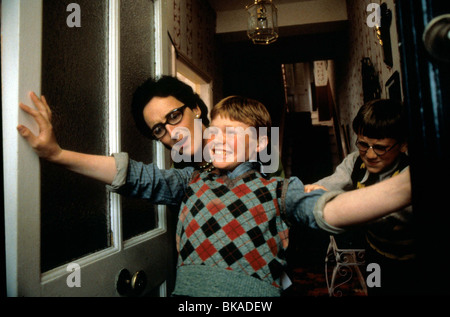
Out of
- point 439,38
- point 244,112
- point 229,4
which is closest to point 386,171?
point 244,112

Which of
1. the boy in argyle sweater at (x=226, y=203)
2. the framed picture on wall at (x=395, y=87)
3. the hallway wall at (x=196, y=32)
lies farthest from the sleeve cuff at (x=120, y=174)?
the hallway wall at (x=196, y=32)

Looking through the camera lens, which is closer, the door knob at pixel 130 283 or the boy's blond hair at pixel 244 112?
the door knob at pixel 130 283

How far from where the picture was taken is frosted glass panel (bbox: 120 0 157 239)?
1.09m

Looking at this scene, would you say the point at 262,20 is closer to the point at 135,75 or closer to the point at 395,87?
the point at 395,87

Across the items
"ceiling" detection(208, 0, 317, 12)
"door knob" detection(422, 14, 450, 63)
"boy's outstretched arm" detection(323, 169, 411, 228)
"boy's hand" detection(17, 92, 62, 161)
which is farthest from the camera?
"ceiling" detection(208, 0, 317, 12)

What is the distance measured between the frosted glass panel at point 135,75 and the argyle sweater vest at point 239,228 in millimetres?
285

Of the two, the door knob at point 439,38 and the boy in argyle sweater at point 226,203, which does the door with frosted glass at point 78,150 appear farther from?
the door knob at point 439,38

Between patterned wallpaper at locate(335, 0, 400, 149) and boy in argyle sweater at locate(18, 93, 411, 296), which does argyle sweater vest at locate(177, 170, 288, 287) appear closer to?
boy in argyle sweater at locate(18, 93, 411, 296)

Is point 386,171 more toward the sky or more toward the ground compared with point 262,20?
more toward the ground

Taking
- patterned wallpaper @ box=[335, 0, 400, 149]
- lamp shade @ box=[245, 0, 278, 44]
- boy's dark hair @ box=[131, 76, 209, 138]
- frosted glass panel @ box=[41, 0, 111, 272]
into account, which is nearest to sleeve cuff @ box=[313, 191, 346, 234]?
frosted glass panel @ box=[41, 0, 111, 272]

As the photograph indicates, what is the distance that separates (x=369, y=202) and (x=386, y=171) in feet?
3.07

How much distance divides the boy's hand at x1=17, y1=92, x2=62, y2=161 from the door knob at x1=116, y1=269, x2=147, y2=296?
16.5 inches

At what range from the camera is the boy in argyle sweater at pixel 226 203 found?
0.70 m

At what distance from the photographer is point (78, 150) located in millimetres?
899
